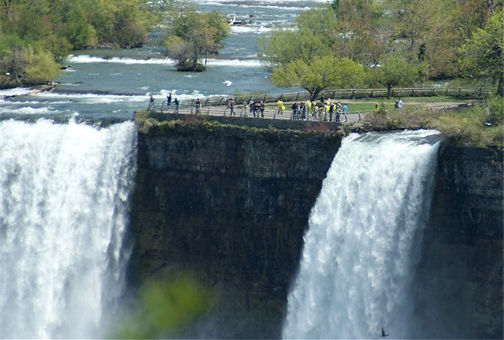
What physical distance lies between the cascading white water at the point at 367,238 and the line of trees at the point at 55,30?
4092 cm

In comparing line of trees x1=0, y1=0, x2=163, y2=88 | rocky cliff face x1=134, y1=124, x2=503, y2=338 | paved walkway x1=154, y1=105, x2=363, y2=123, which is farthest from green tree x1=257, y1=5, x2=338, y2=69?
rocky cliff face x1=134, y1=124, x2=503, y2=338

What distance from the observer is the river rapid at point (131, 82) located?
251ft

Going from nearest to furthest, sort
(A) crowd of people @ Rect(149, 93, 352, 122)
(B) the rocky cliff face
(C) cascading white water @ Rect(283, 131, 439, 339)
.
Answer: (C) cascading white water @ Rect(283, 131, 439, 339), (B) the rocky cliff face, (A) crowd of people @ Rect(149, 93, 352, 122)

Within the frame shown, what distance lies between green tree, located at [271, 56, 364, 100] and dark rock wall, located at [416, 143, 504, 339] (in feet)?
69.2

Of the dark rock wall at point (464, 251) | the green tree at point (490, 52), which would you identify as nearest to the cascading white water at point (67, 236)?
the dark rock wall at point (464, 251)

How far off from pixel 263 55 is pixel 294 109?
1558 inches

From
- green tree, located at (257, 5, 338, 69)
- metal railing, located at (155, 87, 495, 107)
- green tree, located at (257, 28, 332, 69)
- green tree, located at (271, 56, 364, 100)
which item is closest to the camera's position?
metal railing, located at (155, 87, 495, 107)

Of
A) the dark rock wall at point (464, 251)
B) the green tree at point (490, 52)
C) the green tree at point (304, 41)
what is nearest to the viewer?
the dark rock wall at point (464, 251)

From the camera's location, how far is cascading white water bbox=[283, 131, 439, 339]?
Answer: 5591cm

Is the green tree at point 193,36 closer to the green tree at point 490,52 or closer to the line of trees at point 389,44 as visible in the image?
the line of trees at point 389,44

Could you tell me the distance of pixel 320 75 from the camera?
249 ft

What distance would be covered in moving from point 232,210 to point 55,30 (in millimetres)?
58728

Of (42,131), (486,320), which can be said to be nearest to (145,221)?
(42,131)

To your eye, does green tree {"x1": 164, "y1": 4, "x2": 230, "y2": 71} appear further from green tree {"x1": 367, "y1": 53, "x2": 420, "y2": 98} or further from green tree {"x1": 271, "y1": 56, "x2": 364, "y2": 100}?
green tree {"x1": 367, "y1": 53, "x2": 420, "y2": 98}
